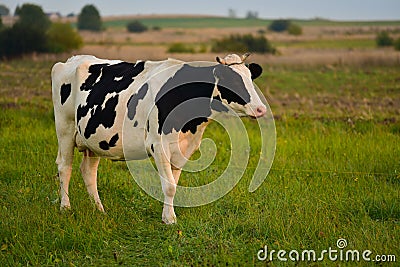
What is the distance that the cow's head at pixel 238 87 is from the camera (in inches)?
245

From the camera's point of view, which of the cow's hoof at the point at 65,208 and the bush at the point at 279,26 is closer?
the cow's hoof at the point at 65,208

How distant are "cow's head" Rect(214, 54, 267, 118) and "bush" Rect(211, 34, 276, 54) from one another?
135ft

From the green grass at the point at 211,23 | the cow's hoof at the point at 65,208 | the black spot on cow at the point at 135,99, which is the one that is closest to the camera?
the black spot on cow at the point at 135,99

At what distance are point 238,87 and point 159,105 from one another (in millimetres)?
890

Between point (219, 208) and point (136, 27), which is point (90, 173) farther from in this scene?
point (136, 27)

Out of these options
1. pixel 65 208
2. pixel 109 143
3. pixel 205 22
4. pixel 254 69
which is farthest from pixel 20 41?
pixel 205 22

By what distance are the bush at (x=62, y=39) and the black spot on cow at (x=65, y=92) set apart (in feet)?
112

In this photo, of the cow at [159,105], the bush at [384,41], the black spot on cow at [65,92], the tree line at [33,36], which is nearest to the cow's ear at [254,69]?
the cow at [159,105]

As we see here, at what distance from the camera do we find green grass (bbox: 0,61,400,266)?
19.5 feet

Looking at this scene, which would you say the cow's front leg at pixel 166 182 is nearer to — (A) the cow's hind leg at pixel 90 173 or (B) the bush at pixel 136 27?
(A) the cow's hind leg at pixel 90 173

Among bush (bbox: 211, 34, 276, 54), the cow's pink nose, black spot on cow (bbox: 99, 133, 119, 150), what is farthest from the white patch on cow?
bush (bbox: 211, 34, 276, 54)

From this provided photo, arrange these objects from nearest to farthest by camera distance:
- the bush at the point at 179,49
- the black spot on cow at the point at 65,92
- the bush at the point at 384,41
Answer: the black spot on cow at the point at 65,92 → the bush at the point at 179,49 → the bush at the point at 384,41

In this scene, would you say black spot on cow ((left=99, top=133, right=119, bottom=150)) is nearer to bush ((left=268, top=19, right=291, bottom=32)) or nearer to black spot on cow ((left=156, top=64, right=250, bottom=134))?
black spot on cow ((left=156, top=64, right=250, bottom=134))

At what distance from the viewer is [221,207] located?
7.38 meters
